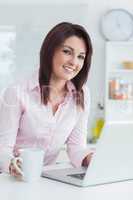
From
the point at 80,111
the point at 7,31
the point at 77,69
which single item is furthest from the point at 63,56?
the point at 7,31

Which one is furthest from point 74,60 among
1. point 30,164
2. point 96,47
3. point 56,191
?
point 96,47

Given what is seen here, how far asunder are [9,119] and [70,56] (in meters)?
0.42

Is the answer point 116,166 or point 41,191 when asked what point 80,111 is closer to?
point 116,166

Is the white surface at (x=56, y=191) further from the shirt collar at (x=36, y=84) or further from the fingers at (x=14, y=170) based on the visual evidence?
the shirt collar at (x=36, y=84)

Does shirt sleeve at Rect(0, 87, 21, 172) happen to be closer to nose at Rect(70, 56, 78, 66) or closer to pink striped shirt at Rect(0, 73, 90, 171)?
pink striped shirt at Rect(0, 73, 90, 171)

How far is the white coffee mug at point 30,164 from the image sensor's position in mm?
1609

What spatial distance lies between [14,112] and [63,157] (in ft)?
5.28

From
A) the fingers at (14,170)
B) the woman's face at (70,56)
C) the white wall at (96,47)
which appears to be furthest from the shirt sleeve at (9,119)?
the white wall at (96,47)

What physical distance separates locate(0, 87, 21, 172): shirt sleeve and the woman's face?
0.84ft

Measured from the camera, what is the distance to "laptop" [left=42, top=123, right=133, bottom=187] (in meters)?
1.49

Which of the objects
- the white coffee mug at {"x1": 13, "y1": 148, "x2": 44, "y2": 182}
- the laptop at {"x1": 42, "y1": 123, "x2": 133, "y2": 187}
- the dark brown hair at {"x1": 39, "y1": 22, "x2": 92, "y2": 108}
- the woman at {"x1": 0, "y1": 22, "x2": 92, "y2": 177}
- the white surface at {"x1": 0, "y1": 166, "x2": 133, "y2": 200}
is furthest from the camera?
the dark brown hair at {"x1": 39, "y1": 22, "x2": 92, "y2": 108}

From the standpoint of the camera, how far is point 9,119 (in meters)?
1.92

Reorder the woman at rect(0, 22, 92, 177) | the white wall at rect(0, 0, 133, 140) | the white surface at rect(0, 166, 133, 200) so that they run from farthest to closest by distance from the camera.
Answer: the white wall at rect(0, 0, 133, 140)
the woman at rect(0, 22, 92, 177)
the white surface at rect(0, 166, 133, 200)

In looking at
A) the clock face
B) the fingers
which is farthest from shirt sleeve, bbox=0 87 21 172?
the clock face
